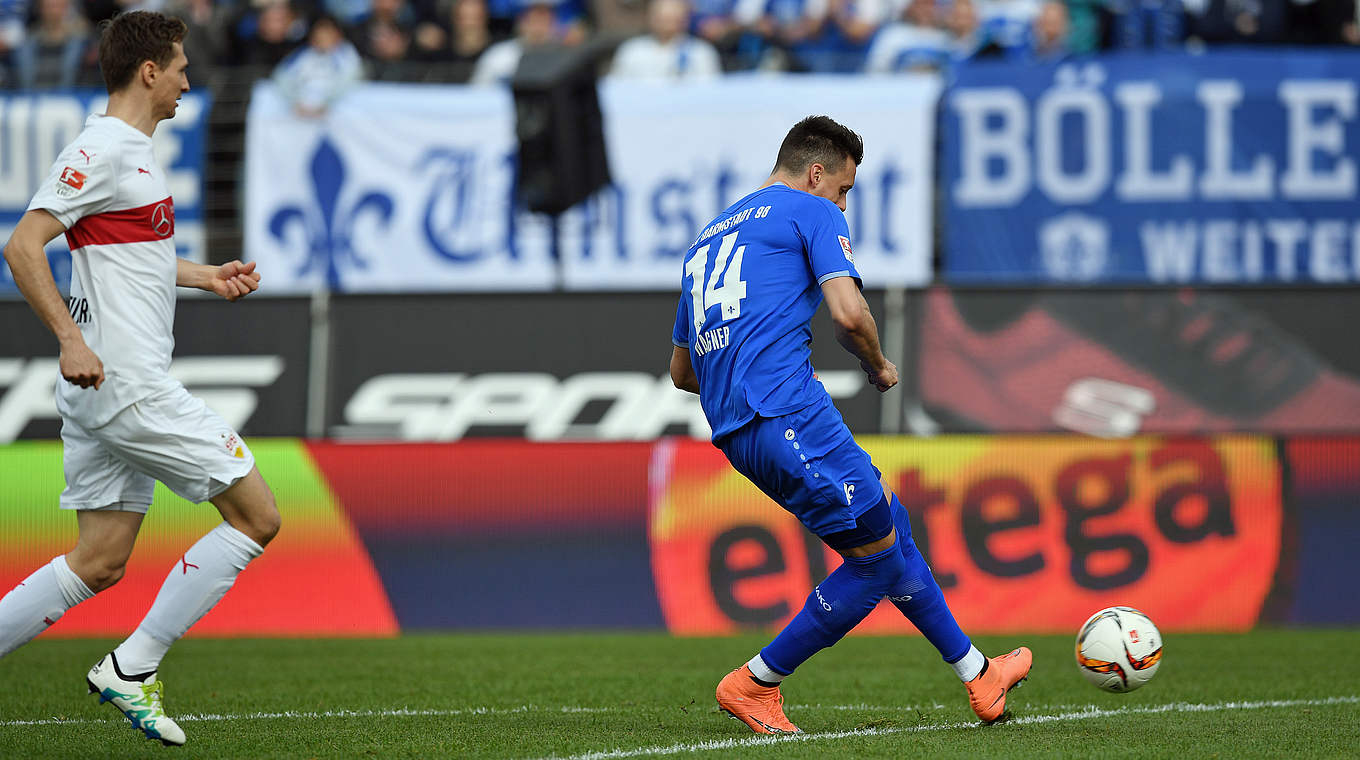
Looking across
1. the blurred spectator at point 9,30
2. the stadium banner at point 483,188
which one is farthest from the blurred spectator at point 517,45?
the blurred spectator at point 9,30

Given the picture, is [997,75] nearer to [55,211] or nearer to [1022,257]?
[1022,257]

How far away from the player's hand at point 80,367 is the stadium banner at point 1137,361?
723cm

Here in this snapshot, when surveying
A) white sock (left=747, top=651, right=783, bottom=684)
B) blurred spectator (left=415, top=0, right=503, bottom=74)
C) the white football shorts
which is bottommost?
white sock (left=747, top=651, right=783, bottom=684)

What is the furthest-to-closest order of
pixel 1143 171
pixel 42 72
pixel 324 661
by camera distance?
1. pixel 42 72
2. pixel 1143 171
3. pixel 324 661

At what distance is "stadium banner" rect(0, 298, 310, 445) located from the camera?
37.8 feet

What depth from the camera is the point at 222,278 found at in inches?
217

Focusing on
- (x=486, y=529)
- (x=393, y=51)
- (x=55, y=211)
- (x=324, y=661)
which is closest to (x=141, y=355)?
(x=55, y=211)

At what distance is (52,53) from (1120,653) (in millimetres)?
11350

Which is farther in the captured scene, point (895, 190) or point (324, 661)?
point (895, 190)

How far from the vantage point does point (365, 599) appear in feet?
32.5

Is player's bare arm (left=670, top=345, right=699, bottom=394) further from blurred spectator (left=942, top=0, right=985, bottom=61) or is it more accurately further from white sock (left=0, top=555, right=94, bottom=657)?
blurred spectator (left=942, top=0, right=985, bottom=61)

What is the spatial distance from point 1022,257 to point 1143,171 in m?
1.12

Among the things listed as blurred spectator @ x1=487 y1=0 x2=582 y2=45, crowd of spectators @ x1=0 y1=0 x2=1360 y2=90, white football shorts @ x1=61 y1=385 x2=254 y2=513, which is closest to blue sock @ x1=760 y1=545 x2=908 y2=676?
white football shorts @ x1=61 y1=385 x2=254 y2=513

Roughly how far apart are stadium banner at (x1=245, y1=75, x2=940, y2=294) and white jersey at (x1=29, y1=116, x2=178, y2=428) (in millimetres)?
7601
